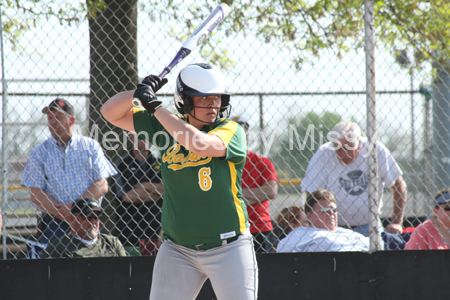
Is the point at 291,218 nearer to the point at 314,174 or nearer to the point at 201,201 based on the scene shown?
the point at 314,174

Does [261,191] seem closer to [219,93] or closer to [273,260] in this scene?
[273,260]

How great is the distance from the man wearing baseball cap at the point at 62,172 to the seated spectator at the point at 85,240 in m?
0.11

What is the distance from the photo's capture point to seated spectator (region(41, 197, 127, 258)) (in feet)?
12.0

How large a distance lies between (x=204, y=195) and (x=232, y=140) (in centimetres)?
32

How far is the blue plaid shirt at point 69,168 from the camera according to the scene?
4016mm

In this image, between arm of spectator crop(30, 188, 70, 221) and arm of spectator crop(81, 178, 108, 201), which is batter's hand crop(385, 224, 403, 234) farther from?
arm of spectator crop(30, 188, 70, 221)

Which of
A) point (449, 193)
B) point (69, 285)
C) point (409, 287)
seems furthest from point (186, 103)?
point (449, 193)

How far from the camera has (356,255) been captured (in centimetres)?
354

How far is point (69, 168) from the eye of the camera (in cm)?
417

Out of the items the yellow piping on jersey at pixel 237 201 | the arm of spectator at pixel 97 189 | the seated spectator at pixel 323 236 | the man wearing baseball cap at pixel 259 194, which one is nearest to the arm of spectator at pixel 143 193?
the arm of spectator at pixel 97 189

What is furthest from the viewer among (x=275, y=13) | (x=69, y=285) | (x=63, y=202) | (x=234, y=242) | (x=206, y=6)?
(x=275, y=13)

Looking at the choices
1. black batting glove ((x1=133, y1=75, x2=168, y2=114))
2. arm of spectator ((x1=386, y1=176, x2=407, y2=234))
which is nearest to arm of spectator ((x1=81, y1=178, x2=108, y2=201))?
black batting glove ((x1=133, y1=75, x2=168, y2=114))

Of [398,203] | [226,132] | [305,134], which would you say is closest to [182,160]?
[226,132]

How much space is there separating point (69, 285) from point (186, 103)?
1.97 meters
